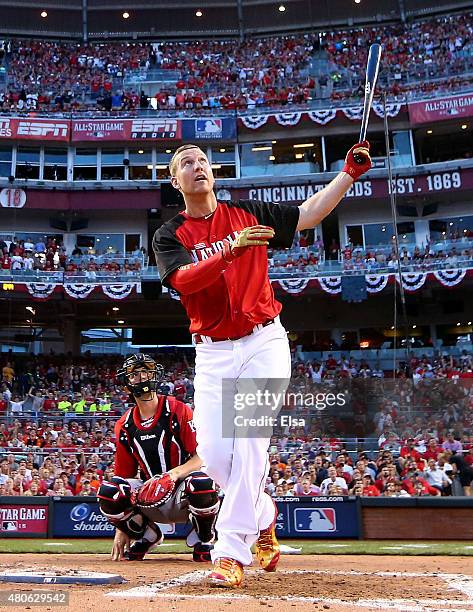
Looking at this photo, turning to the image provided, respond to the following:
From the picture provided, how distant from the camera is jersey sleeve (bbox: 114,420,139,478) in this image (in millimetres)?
6461

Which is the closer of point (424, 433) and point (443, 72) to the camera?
point (424, 433)

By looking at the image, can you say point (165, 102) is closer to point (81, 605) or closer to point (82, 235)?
point (82, 235)

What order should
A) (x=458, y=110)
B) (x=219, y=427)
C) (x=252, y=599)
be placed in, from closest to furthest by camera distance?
(x=252, y=599) → (x=219, y=427) → (x=458, y=110)

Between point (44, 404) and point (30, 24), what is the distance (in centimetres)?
2453

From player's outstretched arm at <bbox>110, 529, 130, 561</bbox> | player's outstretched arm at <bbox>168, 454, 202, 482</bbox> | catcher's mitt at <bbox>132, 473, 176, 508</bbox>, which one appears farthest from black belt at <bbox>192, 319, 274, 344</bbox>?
player's outstretched arm at <bbox>110, 529, 130, 561</bbox>

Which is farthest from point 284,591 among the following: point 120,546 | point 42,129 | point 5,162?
point 5,162

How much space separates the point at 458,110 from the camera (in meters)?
28.8

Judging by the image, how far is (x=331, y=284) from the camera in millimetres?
26859

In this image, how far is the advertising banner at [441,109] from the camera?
28.7 meters

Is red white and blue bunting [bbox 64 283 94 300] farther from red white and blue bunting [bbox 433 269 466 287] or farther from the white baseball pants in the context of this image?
the white baseball pants

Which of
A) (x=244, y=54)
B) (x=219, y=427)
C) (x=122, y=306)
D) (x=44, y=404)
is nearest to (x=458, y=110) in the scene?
(x=244, y=54)

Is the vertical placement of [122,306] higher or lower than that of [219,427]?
higher

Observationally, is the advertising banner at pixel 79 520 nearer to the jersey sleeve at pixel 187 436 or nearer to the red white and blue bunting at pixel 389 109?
the jersey sleeve at pixel 187 436

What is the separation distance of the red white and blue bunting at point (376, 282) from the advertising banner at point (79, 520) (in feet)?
55.9
